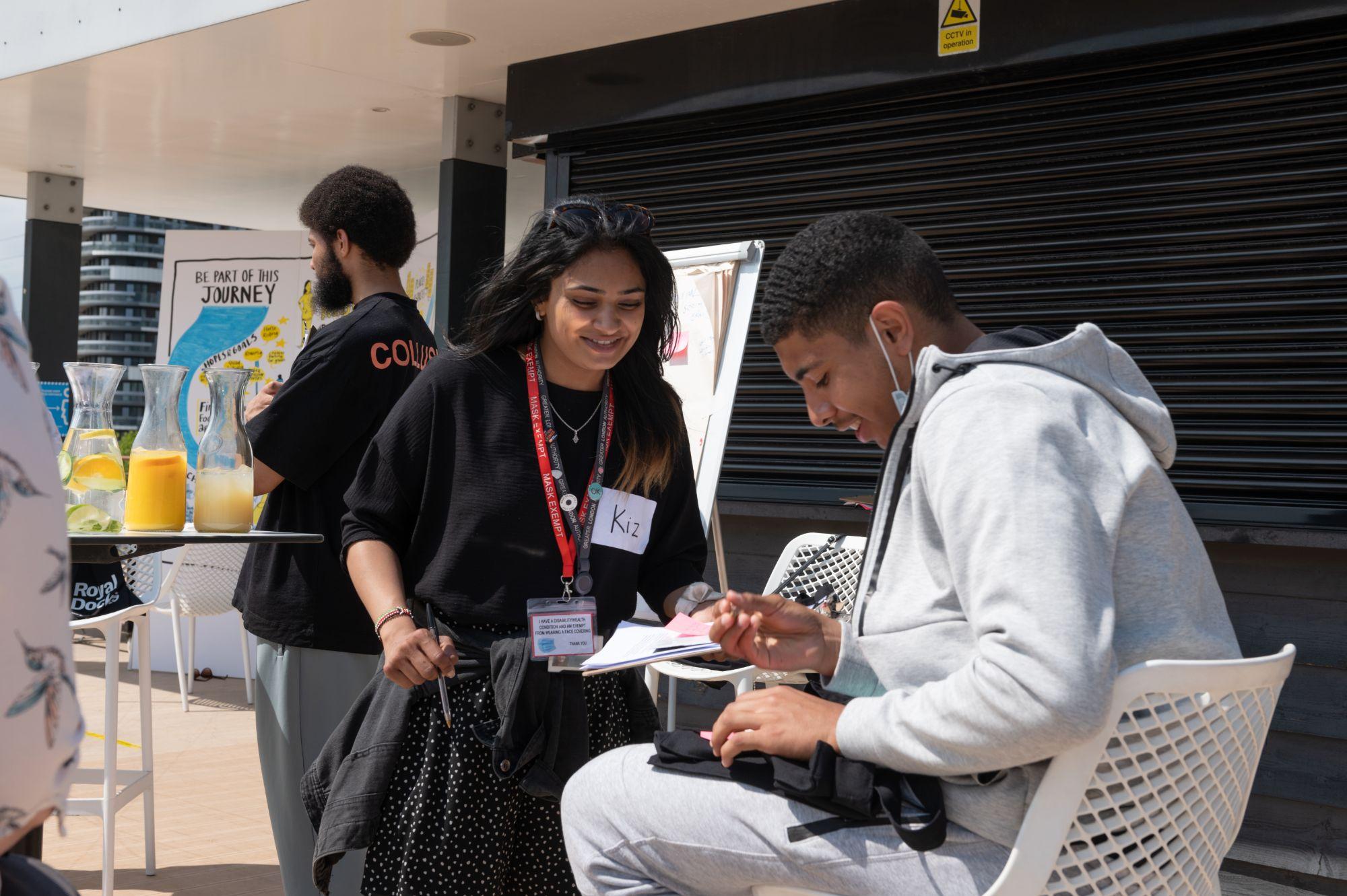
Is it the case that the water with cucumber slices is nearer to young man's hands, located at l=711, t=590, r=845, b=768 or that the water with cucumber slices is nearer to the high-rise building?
young man's hands, located at l=711, t=590, r=845, b=768

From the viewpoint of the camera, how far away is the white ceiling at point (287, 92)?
5215 millimetres

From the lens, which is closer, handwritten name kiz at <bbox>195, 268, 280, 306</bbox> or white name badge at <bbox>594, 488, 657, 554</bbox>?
white name badge at <bbox>594, 488, 657, 554</bbox>

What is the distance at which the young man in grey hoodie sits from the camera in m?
1.40

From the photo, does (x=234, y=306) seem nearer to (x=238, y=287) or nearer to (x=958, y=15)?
(x=238, y=287)

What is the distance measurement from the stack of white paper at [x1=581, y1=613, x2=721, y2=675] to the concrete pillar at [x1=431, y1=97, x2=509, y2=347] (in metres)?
4.60

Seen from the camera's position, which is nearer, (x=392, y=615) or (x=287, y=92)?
(x=392, y=615)

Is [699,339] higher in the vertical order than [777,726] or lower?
higher

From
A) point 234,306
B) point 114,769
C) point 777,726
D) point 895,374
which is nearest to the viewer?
point 777,726

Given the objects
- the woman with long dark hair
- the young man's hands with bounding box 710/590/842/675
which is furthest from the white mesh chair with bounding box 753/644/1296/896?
the woman with long dark hair

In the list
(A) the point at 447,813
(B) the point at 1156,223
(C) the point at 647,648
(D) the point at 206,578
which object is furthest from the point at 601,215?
(D) the point at 206,578

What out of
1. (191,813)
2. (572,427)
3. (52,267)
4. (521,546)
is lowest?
(191,813)

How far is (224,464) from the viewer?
229 centimetres

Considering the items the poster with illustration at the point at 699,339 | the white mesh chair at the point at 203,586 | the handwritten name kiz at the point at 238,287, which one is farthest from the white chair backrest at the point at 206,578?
the poster with illustration at the point at 699,339

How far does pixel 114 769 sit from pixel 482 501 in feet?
7.21
